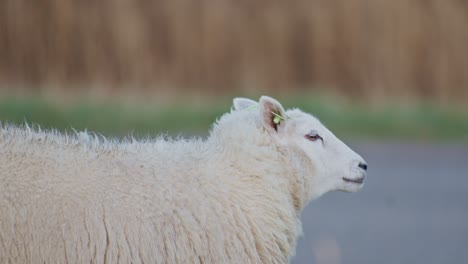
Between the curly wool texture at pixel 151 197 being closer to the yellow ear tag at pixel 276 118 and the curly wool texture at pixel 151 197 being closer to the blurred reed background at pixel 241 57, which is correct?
the yellow ear tag at pixel 276 118

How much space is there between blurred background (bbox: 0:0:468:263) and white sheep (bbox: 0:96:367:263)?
696 centimetres

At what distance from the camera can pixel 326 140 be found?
5.82 meters

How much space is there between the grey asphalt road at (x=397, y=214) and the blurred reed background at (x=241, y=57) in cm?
172

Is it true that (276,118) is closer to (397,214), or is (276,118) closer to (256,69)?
(397,214)

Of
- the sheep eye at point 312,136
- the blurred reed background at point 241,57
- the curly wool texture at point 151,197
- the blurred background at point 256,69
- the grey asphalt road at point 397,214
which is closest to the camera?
the curly wool texture at point 151,197

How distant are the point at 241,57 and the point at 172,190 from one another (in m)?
12.8

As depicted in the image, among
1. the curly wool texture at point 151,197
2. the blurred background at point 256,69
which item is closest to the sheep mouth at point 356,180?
the curly wool texture at point 151,197

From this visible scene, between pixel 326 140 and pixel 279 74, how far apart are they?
12.2m

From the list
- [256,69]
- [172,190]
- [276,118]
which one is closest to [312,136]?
[276,118]

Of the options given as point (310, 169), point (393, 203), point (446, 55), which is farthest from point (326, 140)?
point (446, 55)

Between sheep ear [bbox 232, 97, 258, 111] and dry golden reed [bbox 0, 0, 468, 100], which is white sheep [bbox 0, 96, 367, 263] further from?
dry golden reed [bbox 0, 0, 468, 100]

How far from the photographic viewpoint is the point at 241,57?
1770 centimetres

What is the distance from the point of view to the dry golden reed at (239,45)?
16.6 m

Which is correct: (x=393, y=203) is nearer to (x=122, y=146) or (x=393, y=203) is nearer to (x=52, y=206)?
(x=122, y=146)
